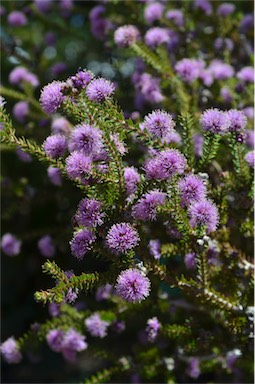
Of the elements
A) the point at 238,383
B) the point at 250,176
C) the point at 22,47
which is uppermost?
the point at 22,47

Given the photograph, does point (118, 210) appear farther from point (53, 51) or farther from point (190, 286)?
point (53, 51)

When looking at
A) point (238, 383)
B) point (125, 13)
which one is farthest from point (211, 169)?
A: point (125, 13)

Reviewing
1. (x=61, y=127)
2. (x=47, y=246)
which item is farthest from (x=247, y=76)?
(x=47, y=246)

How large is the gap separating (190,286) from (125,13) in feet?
6.64

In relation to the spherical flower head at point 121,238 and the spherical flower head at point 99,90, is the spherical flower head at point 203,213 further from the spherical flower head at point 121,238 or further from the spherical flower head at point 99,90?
the spherical flower head at point 99,90

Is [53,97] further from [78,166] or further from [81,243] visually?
[81,243]

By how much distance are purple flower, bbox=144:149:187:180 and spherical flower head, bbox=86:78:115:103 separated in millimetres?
245

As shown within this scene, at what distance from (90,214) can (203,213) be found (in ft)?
1.12

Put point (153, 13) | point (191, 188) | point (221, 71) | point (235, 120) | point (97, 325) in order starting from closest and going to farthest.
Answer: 1. point (191, 188)
2. point (235, 120)
3. point (97, 325)
4. point (221, 71)
5. point (153, 13)

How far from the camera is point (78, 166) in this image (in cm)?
158

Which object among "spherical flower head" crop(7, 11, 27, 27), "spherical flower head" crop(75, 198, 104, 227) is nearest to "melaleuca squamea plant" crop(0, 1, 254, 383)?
"spherical flower head" crop(75, 198, 104, 227)

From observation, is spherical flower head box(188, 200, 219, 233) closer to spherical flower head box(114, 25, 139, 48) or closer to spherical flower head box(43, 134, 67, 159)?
spherical flower head box(43, 134, 67, 159)

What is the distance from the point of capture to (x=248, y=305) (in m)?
2.04

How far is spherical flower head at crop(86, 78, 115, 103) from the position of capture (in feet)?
5.35
